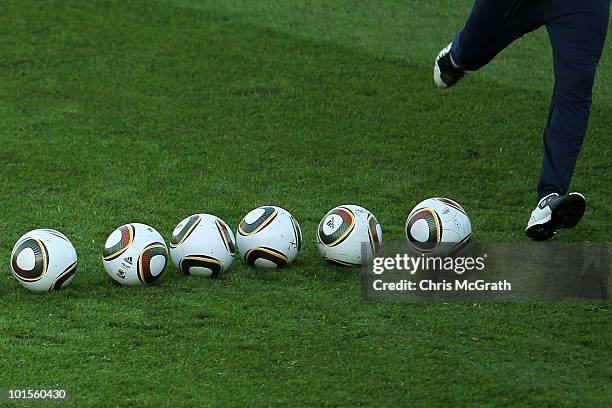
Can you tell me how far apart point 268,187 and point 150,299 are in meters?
2.17

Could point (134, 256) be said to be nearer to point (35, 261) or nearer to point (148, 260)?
point (148, 260)

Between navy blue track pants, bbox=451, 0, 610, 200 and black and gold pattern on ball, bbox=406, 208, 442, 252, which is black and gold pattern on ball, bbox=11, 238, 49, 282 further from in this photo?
navy blue track pants, bbox=451, 0, 610, 200

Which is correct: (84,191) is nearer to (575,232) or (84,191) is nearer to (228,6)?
(575,232)

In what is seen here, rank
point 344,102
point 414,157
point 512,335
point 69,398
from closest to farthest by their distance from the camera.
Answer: point 69,398 < point 512,335 < point 414,157 < point 344,102

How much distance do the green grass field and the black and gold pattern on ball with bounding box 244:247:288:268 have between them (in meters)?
0.08

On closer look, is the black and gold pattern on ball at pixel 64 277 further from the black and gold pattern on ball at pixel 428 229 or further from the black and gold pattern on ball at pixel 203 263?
the black and gold pattern on ball at pixel 428 229

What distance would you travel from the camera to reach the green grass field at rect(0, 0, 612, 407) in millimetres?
4973

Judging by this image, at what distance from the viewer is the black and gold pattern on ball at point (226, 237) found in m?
6.14

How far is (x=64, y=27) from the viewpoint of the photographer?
37.1ft

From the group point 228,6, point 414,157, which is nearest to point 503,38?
point 414,157

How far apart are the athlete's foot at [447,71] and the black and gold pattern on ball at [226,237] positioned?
73.0 inches

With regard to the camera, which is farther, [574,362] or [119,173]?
[119,173]

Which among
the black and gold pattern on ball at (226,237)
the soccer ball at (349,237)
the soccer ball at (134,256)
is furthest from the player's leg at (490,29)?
the soccer ball at (134,256)

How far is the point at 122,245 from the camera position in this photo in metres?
5.99
